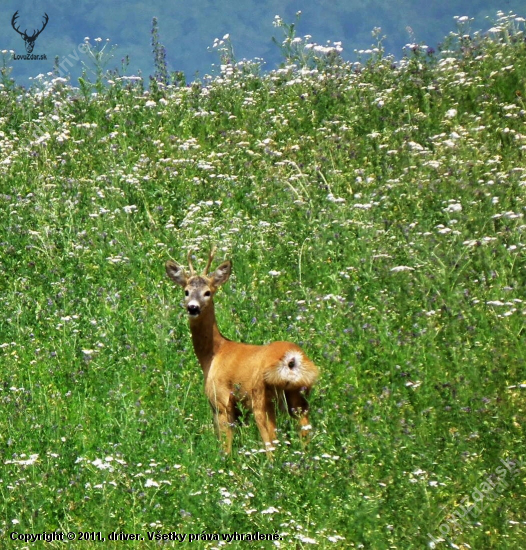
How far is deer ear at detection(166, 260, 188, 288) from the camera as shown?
9.62 metres

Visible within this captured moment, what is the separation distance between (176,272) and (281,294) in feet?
4.28

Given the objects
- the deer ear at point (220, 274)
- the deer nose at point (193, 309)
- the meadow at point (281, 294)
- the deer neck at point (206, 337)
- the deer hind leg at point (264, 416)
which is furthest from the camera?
the deer ear at point (220, 274)

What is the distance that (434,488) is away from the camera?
268 inches

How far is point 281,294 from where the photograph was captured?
10.6 meters

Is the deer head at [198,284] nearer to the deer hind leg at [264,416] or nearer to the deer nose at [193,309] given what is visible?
the deer nose at [193,309]

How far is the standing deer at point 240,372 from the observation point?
322 inches

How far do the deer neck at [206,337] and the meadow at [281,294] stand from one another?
0.26 m

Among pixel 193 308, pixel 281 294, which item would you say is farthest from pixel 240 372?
pixel 281 294

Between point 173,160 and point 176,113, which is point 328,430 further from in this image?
point 176,113

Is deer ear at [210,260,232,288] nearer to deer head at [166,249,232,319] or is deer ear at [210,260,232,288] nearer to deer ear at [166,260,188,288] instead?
deer head at [166,249,232,319]

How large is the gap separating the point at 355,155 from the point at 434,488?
7410 mm

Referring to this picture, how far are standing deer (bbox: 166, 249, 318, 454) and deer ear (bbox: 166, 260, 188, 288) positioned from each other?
0.44ft

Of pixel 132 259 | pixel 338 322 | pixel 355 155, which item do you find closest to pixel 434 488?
pixel 338 322

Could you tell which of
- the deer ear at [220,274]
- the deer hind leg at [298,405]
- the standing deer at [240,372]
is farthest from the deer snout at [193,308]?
the deer hind leg at [298,405]
